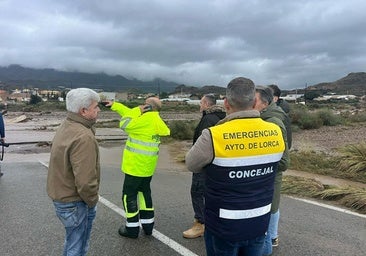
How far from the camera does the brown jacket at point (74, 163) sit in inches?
135

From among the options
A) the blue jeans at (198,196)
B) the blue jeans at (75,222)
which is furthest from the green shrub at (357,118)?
the blue jeans at (75,222)

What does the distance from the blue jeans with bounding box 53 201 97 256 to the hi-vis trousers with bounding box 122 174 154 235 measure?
1321mm

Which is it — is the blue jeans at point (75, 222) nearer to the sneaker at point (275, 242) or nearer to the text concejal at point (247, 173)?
the text concejal at point (247, 173)

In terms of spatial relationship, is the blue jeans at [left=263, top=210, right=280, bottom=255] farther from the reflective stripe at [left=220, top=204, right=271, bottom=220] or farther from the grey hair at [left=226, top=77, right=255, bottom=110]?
the grey hair at [left=226, top=77, right=255, bottom=110]

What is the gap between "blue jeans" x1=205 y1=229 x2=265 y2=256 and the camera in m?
2.97

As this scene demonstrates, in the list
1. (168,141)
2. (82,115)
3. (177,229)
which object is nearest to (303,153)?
(168,141)

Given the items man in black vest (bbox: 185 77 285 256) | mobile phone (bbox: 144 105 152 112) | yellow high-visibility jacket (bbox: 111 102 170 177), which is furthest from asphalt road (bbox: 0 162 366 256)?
man in black vest (bbox: 185 77 285 256)

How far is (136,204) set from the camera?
5324mm

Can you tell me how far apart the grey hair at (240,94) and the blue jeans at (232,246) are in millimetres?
1013

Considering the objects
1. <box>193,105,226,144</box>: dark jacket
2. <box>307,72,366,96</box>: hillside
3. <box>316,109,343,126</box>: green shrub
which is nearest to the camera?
<box>193,105,226,144</box>: dark jacket

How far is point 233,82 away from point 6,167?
973 centimetres

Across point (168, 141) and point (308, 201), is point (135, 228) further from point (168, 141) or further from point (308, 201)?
point (168, 141)

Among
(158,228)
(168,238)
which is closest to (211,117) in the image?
(168,238)

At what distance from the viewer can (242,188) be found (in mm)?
2873
